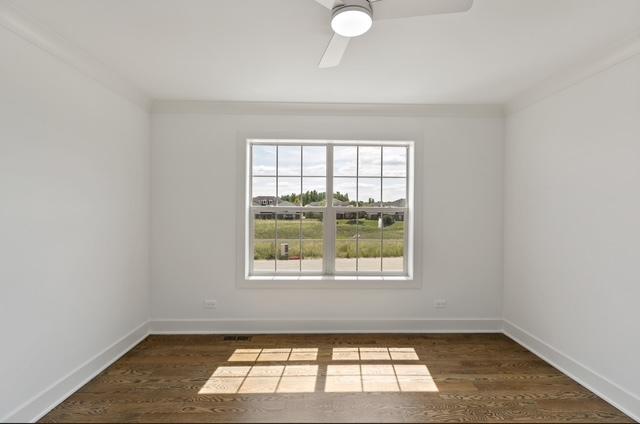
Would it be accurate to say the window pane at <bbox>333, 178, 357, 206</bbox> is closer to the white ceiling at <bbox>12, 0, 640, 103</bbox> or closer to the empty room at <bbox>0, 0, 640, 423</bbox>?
the empty room at <bbox>0, 0, 640, 423</bbox>

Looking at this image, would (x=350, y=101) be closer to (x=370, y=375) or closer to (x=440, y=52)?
(x=440, y=52)

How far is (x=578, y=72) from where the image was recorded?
258cm

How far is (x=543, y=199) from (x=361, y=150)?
180 centimetres

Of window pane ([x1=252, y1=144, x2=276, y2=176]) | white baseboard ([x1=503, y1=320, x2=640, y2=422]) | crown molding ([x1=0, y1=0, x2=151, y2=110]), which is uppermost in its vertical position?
crown molding ([x1=0, y1=0, x2=151, y2=110])

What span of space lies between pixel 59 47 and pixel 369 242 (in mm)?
3108

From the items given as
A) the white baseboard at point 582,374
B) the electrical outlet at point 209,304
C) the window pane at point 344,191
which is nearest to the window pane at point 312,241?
the window pane at point 344,191

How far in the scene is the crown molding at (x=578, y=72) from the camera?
2188 millimetres

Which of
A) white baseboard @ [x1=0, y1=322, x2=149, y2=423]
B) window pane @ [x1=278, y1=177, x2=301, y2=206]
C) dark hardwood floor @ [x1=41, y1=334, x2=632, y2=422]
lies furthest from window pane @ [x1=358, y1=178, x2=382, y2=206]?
white baseboard @ [x1=0, y1=322, x2=149, y2=423]

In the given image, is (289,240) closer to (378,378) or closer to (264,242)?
(264,242)

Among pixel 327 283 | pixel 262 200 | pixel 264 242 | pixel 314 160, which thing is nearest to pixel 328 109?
pixel 314 160

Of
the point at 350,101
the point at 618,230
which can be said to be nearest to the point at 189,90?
the point at 350,101

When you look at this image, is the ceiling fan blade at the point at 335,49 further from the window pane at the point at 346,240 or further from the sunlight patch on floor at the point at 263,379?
the sunlight patch on floor at the point at 263,379

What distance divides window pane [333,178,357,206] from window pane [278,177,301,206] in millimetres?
413

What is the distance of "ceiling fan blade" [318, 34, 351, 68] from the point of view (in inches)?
70.7
